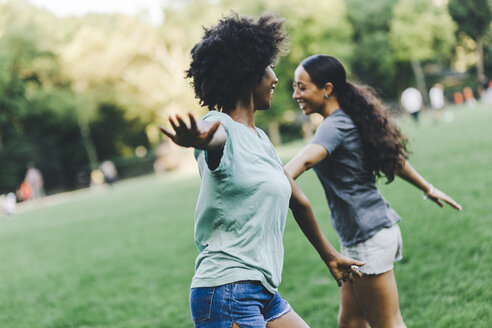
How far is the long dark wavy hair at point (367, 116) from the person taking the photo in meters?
3.27

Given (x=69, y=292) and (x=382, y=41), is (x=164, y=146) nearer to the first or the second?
(x=382, y=41)

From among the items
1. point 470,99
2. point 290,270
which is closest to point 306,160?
point 290,270

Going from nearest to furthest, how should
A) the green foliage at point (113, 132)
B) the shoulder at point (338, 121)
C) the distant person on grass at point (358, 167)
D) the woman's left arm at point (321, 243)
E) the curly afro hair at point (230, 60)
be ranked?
the curly afro hair at point (230, 60) < the woman's left arm at point (321, 243) < the distant person on grass at point (358, 167) < the shoulder at point (338, 121) < the green foliage at point (113, 132)

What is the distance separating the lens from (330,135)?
3180 mm

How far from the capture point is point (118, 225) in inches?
550

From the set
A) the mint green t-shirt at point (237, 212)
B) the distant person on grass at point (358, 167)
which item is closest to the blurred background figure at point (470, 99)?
the distant person on grass at point (358, 167)

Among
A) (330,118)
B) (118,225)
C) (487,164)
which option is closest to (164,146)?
(118,225)

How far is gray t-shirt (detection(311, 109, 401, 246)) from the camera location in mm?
3186

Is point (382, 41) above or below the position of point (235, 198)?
above

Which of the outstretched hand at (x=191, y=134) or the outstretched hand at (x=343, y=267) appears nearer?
the outstretched hand at (x=191, y=134)

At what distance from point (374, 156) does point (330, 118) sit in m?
0.38

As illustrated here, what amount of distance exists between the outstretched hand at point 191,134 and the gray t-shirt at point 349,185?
1219 mm

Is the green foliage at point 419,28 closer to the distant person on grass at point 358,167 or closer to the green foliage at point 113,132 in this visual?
the green foliage at point 113,132

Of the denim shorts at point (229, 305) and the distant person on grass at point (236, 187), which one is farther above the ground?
the distant person on grass at point (236, 187)
